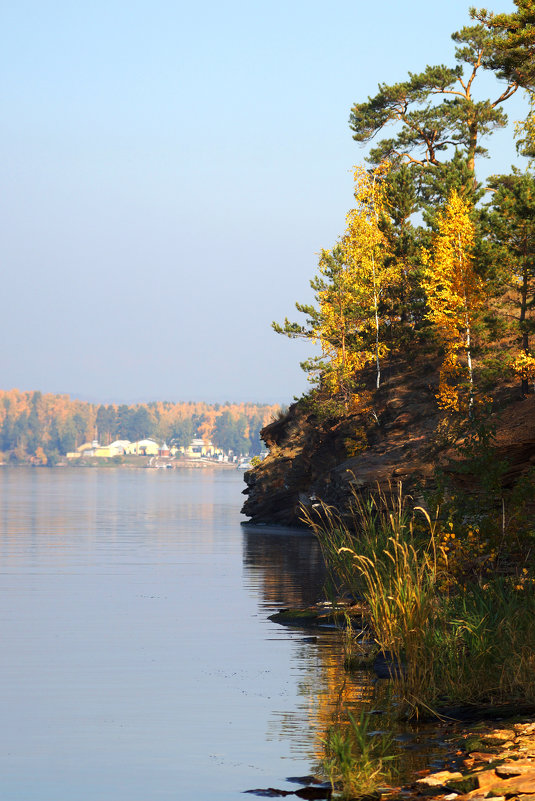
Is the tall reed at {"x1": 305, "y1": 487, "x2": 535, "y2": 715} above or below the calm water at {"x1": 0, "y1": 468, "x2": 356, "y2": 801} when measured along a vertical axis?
above

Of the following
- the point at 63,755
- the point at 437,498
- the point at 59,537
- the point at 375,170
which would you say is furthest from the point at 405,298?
the point at 63,755

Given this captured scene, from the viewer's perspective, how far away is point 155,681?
1900 centimetres

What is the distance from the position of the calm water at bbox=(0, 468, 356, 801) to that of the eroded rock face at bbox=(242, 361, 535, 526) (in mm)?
4856

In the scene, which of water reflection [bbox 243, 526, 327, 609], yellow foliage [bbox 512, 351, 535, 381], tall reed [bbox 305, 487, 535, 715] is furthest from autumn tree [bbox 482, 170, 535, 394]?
tall reed [bbox 305, 487, 535, 715]

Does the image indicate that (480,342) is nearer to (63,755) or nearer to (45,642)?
(45,642)

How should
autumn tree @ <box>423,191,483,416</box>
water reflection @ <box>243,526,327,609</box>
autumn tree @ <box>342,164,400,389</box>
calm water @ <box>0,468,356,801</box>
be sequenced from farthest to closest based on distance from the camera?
1. autumn tree @ <box>342,164,400,389</box>
2. autumn tree @ <box>423,191,483,416</box>
3. water reflection @ <box>243,526,327,609</box>
4. calm water @ <box>0,468,356,801</box>

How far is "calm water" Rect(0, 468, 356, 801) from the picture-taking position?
13.0 meters

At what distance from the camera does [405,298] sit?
197ft

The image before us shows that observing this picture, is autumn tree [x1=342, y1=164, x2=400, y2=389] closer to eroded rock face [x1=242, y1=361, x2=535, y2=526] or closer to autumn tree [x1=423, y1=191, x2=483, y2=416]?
eroded rock face [x1=242, y1=361, x2=535, y2=526]

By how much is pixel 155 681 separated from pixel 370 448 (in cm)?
3813

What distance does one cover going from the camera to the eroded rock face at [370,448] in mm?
30145

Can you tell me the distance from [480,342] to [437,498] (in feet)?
96.9

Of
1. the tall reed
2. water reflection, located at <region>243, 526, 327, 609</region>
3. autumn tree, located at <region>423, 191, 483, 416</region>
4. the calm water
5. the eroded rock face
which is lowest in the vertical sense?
water reflection, located at <region>243, 526, 327, 609</region>

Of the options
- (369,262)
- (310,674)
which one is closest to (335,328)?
(369,262)
